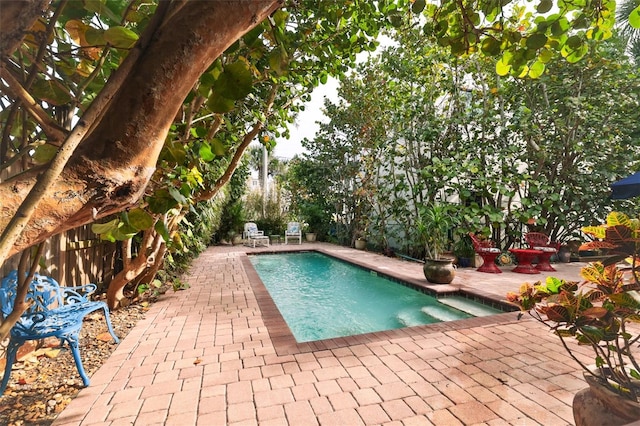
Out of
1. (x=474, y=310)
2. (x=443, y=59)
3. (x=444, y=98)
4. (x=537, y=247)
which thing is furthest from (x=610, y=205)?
(x=474, y=310)

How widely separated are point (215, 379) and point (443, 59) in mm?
8767

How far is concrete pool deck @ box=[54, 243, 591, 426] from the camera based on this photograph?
208 cm

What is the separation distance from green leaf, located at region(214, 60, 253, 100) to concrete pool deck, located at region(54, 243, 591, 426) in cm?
211

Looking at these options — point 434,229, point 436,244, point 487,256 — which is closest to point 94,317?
point 436,244

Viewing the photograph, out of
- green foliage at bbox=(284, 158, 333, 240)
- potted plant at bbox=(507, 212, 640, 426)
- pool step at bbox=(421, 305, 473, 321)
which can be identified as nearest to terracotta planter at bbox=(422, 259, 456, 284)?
pool step at bbox=(421, 305, 473, 321)

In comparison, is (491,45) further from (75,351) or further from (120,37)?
(75,351)

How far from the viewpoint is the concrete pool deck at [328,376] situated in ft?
6.84

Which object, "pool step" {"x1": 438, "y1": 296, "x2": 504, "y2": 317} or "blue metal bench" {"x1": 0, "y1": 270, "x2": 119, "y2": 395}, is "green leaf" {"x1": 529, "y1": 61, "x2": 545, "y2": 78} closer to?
"blue metal bench" {"x1": 0, "y1": 270, "x2": 119, "y2": 395}

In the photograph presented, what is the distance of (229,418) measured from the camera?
2.05 meters

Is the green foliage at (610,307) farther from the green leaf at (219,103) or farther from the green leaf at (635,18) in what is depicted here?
the green leaf at (219,103)

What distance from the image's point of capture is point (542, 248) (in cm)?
713

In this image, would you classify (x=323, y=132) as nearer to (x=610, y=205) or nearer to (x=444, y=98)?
(x=444, y=98)

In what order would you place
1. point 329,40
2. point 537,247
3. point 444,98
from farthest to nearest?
point 444,98 → point 537,247 → point 329,40

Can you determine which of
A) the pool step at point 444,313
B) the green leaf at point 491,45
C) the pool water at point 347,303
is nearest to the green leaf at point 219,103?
the green leaf at point 491,45
